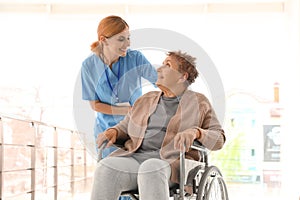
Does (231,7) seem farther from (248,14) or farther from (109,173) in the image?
(109,173)

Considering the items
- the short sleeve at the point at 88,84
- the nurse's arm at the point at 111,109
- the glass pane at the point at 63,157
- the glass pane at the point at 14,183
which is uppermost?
the short sleeve at the point at 88,84

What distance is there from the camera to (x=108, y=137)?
2281mm

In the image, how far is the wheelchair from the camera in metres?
2.06

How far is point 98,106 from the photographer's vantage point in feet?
8.43

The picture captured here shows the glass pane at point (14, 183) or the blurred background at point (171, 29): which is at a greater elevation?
the blurred background at point (171, 29)

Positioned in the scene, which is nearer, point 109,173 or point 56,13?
point 109,173

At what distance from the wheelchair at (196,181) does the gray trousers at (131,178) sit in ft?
0.19

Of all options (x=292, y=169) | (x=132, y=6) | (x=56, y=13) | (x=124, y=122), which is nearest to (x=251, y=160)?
(x=292, y=169)

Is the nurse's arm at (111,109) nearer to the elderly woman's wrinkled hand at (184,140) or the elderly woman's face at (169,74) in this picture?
the elderly woman's face at (169,74)

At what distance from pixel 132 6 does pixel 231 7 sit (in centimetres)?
104

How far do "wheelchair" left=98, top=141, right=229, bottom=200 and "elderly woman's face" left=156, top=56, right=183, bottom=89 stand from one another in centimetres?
30

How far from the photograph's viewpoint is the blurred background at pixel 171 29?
5.41 meters

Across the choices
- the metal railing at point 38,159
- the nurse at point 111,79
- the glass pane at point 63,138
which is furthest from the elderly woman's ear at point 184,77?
the glass pane at point 63,138

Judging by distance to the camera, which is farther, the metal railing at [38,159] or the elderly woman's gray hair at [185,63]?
the metal railing at [38,159]
